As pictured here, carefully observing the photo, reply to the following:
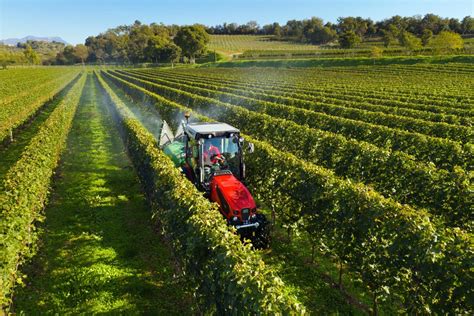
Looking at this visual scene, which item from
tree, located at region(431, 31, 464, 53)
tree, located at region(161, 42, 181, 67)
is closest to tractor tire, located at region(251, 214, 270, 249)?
tree, located at region(431, 31, 464, 53)

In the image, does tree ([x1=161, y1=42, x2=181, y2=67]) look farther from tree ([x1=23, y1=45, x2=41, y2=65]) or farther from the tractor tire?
the tractor tire

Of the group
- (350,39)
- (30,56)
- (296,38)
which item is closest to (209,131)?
(350,39)

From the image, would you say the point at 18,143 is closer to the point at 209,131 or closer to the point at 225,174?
the point at 209,131

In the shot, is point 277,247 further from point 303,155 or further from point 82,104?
point 82,104

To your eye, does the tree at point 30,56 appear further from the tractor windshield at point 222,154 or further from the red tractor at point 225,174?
the tractor windshield at point 222,154

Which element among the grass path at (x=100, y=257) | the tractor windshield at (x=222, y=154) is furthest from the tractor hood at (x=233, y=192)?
the grass path at (x=100, y=257)

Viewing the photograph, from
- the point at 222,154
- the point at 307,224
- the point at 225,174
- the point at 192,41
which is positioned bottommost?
the point at 307,224

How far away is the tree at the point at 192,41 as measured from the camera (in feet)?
382

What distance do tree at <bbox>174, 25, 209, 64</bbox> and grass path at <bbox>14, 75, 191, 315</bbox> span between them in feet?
355

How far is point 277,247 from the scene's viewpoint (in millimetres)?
9836

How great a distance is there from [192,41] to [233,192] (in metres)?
115

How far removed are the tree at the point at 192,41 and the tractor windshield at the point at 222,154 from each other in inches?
4444

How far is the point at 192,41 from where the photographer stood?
382ft

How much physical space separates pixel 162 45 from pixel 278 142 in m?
116
